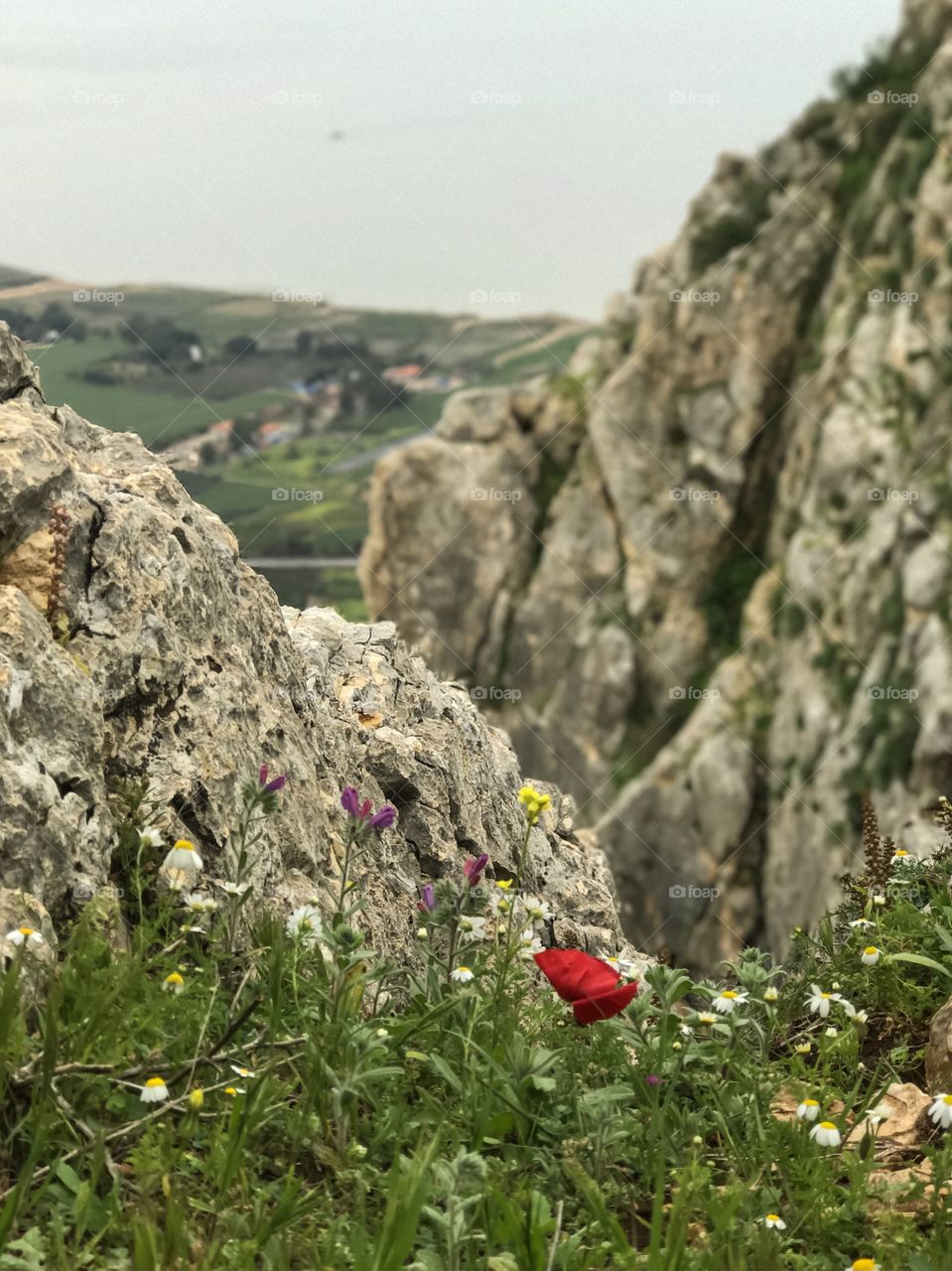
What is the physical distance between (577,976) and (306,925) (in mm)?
933

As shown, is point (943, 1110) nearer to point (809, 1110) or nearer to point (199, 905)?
point (809, 1110)

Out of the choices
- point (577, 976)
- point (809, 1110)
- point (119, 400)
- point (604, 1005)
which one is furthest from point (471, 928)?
point (119, 400)

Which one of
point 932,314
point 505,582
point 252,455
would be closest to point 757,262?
point 932,314

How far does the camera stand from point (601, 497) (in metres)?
85.1

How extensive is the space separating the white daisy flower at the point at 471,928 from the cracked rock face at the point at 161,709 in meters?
0.63

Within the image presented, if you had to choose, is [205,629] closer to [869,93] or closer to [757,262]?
[757,262]

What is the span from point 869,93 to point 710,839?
51.6 metres

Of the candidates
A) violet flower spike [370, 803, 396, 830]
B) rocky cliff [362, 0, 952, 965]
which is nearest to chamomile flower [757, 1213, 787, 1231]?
violet flower spike [370, 803, 396, 830]

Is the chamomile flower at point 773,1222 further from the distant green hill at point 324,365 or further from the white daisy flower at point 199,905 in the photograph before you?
the distant green hill at point 324,365

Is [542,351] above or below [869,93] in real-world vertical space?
below

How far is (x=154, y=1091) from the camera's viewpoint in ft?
12.4

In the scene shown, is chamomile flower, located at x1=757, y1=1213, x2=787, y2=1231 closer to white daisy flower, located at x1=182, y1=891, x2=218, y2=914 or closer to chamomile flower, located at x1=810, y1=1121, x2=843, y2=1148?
chamomile flower, located at x1=810, y1=1121, x2=843, y2=1148

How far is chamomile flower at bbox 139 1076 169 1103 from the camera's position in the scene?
149 inches

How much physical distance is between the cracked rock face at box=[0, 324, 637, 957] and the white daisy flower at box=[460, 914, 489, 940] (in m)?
0.63
